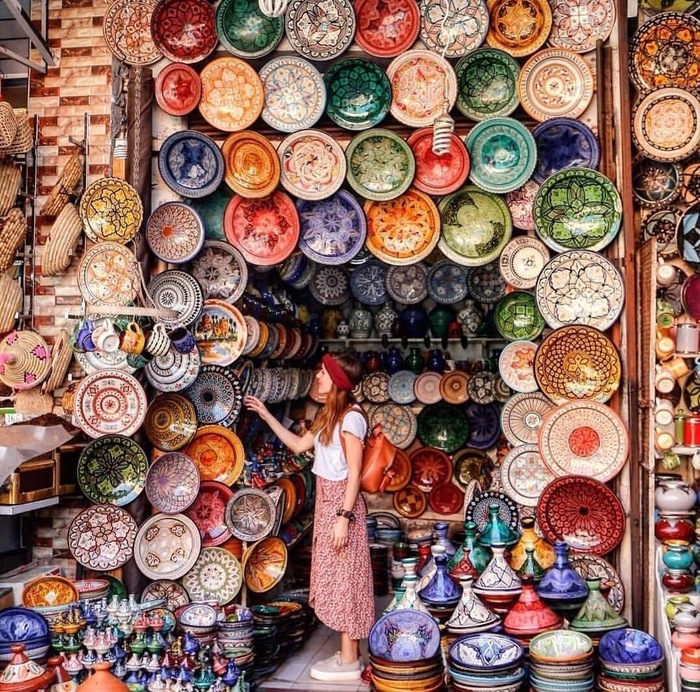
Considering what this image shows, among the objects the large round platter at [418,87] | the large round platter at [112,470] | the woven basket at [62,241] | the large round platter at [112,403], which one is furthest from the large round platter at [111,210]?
the large round platter at [418,87]

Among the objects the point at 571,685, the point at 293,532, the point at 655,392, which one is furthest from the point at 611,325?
the point at 293,532

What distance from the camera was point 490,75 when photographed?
13.9 feet

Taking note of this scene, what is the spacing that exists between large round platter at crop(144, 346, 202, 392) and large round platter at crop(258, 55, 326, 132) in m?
1.14

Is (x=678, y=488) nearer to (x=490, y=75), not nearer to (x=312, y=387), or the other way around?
(x=490, y=75)

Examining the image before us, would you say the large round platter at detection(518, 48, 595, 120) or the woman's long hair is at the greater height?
the large round platter at detection(518, 48, 595, 120)

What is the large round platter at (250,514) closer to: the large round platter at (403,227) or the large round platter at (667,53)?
the large round platter at (403,227)

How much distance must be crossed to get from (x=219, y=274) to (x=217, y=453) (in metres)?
0.87

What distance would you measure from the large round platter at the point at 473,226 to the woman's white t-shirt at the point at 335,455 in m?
0.93

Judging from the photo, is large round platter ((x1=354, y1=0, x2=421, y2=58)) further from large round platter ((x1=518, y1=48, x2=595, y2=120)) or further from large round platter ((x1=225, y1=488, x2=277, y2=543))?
large round platter ((x1=225, y1=488, x2=277, y2=543))

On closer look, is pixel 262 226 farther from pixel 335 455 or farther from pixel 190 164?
pixel 335 455

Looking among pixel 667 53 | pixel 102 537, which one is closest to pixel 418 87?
pixel 667 53

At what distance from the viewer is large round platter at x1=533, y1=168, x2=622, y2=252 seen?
161 inches

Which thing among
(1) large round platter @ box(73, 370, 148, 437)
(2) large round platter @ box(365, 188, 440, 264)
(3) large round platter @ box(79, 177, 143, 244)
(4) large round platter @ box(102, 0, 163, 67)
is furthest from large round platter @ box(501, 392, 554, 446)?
(4) large round platter @ box(102, 0, 163, 67)

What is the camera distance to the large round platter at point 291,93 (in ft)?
14.1
